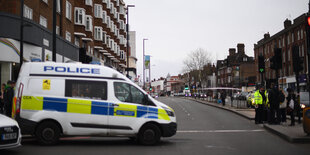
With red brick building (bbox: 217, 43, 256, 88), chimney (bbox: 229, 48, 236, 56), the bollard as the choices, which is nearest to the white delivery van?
the bollard

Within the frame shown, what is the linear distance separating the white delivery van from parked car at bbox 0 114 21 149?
180 centimetres

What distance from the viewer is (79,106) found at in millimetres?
10312

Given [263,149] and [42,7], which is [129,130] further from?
[42,7]

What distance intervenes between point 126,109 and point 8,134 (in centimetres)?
349

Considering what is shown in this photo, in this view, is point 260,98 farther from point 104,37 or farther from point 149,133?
point 104,37

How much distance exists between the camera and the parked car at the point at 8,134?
7.91 metres

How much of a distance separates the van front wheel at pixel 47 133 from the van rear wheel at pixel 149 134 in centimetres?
248

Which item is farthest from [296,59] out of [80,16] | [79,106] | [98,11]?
[98,11]

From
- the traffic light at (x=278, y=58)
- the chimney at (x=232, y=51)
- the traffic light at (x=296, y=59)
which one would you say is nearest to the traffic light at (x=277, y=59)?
the traffic light at (x=278, y=58)

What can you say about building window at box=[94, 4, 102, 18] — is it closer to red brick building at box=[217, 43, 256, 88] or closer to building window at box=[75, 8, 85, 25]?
building window at box=[75, 8, 85, 25]

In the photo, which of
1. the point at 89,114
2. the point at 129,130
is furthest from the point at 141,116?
the point at 89,114

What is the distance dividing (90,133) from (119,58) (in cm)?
4829

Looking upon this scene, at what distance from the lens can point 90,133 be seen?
10.3m

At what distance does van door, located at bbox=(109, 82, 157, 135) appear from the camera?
34.1 ft
